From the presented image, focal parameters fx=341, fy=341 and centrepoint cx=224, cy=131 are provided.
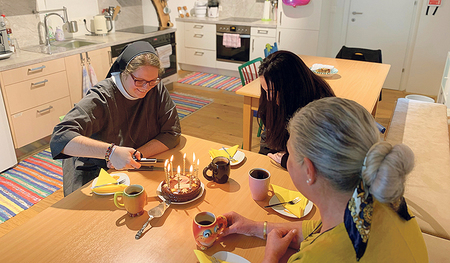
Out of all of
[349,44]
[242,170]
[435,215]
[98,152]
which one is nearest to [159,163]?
[98,152]

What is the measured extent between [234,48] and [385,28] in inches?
87.6

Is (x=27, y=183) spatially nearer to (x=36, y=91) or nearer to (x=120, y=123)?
(x=36, y=91)

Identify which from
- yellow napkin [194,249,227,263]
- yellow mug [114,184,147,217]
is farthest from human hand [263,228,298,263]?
yellow mug [114,184,147,217]

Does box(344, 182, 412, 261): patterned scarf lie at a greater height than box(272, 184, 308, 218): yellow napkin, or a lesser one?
greater

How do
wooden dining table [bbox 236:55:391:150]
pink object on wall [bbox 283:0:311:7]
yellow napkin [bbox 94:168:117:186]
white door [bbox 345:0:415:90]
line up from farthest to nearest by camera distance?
white door [bbox 345:0:415:90]
pink object on wall [bbox 283:0:311:7]
wooden dining table [bbox 236:55:391:150]
yellow napkin [bbox 94:168:117:186]

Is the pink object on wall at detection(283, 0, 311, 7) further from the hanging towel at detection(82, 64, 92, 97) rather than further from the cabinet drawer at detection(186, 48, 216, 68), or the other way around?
the hanging towel at detection(82, 64, 92, 97)

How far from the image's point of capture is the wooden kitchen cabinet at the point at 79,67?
3502 mm

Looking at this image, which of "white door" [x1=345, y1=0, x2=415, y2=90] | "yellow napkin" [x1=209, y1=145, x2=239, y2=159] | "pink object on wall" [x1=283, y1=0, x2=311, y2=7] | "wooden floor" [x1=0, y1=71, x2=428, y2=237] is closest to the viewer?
"yellow napkin" [x1=209, y1=145, x2=239, y2=159]

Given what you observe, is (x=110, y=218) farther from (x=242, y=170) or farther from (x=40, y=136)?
(x=40, y=136)

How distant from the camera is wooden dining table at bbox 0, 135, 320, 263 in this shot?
106 cm

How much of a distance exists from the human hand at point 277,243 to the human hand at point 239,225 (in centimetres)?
7

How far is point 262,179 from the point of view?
1288 millimetres

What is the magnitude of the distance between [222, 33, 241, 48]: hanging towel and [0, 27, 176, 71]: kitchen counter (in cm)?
89

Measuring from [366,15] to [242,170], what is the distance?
438 cm
